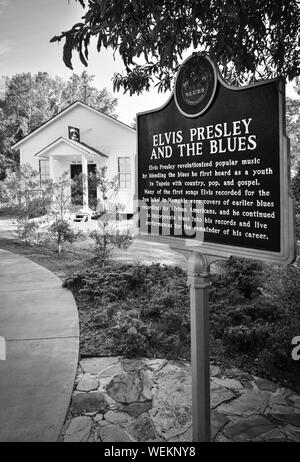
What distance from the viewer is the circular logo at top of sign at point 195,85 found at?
254cm

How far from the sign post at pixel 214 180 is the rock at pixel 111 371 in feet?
4.42

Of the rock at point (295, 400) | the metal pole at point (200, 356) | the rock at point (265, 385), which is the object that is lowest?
the rock at point (295, 400)

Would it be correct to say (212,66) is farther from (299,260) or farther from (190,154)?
(299,260)

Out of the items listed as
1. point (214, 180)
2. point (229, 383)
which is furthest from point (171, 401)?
point (214, 180)

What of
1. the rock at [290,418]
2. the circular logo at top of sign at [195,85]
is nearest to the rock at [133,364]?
the rock at [290,418]

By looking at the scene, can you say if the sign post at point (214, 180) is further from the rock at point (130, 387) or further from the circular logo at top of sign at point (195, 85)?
the rock at point (130, 387)

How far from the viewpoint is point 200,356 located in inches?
95.4

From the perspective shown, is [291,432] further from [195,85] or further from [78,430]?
[195,85]

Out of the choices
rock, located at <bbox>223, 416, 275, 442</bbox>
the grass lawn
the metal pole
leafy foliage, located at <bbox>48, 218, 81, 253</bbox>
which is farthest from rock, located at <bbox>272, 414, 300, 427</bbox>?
leafy foliage, located at <bbox>48, 218, 81, 253</bbox>

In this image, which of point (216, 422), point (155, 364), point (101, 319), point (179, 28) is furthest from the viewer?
point (101, 319)

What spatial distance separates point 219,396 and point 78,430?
3.90 ft

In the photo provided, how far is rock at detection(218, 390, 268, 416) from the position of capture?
2.99m

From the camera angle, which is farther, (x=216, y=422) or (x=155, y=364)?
(x=155, y=364)

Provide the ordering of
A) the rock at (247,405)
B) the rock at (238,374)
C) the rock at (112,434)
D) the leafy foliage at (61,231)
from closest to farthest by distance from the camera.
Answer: the rock at (112,434), the rock at (247,405), the rock at (238,374), the leafy foliage at (61,231)
